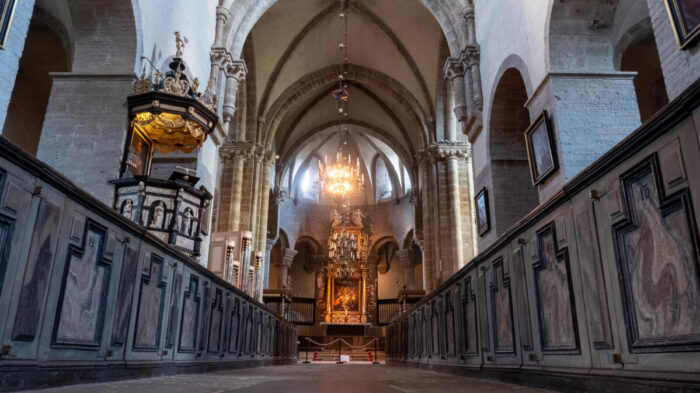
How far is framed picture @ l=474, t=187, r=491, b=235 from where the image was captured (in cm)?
914

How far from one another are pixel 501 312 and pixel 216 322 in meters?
3.17

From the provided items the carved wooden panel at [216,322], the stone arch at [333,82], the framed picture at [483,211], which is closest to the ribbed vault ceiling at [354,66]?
the stone arch at [333,82]

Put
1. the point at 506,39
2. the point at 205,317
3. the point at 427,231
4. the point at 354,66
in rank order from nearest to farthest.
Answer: the point at 205,317 → the point at 506,39 → the point at 427,231 → the point at 354,66

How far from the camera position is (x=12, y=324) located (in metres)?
2.36

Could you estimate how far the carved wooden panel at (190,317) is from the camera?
4.60m

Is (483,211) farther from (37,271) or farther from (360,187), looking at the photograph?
(360,187)

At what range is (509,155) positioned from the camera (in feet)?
29.9

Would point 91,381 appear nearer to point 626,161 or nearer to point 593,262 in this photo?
point 593,262

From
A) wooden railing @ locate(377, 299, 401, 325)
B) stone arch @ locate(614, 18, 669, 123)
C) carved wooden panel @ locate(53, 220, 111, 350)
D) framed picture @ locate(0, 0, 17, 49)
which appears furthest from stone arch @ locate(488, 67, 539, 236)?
wooden railing @ locate(377, 299, 401, 325)

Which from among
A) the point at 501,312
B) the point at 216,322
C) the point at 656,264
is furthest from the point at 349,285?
the point at 656,264

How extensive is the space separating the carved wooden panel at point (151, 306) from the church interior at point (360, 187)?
2 cm

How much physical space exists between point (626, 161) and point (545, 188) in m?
4.92

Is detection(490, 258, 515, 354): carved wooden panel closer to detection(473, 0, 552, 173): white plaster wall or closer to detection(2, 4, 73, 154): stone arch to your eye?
detection(473, 0, 552, 173): white plaster wall

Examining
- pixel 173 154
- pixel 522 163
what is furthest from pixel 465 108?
pixel 173 154
